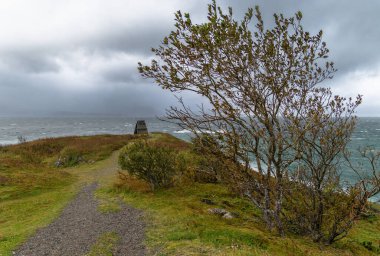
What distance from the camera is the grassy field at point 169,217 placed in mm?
12195

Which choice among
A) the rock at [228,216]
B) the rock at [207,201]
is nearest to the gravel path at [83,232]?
the rock at [228,216]

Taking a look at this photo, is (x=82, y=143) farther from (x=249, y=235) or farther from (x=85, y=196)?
(x=249, y=235)

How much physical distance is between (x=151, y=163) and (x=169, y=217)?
23.5 feet

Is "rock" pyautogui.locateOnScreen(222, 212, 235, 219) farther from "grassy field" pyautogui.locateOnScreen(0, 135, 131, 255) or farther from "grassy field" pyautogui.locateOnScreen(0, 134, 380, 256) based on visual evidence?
"grassy field" pyautogui.locateOnScreen(0, 135, 131, 255)

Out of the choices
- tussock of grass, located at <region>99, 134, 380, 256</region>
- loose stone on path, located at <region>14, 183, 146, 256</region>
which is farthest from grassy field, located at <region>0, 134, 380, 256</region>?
loose stone on path, located at <region>14, 183, 146, 256</region>

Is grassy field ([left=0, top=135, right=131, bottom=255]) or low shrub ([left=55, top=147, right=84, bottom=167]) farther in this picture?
low shrub ([left=55, top=147, right=84, bottom=167])

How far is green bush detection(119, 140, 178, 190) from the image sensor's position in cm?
2305

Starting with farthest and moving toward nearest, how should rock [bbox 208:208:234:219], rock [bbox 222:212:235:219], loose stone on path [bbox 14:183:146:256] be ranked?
rock [bbox 208:208:234:219]
rock [bbox 222:212:235:219]
loose stone on path [bbox 14:183:146:256]

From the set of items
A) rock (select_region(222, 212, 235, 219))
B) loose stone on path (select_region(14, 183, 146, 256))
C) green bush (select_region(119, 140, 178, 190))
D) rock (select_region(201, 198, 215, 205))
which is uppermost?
green bush (select_region(119, 140, 178, 190))

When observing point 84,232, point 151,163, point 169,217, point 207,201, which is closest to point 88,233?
point 84,232

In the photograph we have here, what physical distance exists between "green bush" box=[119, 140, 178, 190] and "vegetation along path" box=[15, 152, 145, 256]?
4100mm

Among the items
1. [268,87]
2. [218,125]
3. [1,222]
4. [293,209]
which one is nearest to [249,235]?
[293,209]

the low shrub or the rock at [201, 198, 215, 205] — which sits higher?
the low shrub

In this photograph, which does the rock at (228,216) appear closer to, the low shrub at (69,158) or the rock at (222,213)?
the rock at (222,213)
